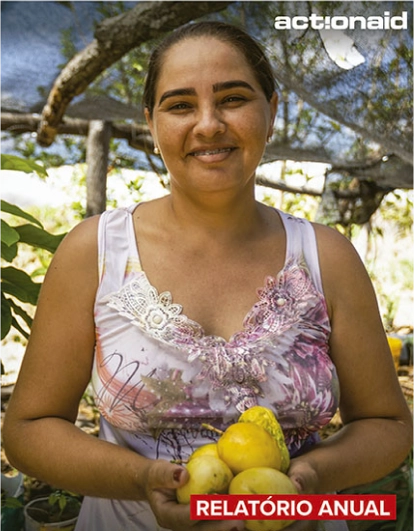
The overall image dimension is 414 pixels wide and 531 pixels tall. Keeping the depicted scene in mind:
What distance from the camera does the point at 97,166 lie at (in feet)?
9.64

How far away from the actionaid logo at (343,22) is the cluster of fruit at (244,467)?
1.48 m

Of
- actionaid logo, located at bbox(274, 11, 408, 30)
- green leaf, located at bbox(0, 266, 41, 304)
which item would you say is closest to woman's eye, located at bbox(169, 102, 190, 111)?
green leaf, located at bbox(0, 266, 41, 304)

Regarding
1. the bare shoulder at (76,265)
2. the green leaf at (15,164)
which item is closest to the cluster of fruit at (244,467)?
the bare shoulder at (76,265)

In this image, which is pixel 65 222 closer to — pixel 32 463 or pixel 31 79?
pixel 31 79

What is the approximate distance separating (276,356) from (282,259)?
0.20 m

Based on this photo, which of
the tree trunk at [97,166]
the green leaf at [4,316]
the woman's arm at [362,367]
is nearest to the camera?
the woman's arm at [362,367]

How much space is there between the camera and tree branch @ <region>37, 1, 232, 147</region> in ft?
7.04

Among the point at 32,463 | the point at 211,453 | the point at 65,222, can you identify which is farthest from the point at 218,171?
the point at 65,222

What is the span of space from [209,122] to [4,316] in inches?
33.6

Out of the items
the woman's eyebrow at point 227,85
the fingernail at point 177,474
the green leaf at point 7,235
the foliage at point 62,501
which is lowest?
the foliage at point 62,501

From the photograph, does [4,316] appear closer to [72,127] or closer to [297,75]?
[297,75]

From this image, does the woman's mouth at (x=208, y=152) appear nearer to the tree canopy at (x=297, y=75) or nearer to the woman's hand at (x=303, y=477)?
the woman's hand at (x=303, y=477)

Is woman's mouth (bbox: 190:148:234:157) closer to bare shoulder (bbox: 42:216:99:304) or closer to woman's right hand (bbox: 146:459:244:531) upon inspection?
bare shoulder (bbox: 42:216:99:304)

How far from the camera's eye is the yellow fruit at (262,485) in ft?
2.68
